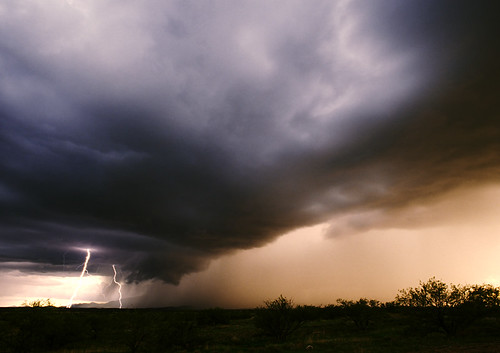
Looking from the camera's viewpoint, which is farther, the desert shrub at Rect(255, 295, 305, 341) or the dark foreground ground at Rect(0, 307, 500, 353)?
the desert shrub at Rect(255, 295, 305, 341)

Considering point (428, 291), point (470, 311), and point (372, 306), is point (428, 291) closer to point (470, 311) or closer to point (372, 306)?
point (470, 311)

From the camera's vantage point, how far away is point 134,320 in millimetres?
31297

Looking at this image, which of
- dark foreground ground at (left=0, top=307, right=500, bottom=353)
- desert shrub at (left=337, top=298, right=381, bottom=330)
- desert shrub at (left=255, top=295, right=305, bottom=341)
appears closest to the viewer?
dark foreground ground at (left=0, top=307, right=500, bottom=353)

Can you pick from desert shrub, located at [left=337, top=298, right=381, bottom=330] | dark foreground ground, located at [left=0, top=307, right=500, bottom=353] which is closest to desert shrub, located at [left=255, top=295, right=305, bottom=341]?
dark foreground ground, located at [left=0, top=307, right=500, bottom=353]

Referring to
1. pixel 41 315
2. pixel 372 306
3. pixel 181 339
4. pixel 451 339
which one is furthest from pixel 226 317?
pixel 451 339

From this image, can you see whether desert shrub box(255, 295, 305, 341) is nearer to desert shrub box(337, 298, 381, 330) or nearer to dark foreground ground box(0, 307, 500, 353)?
dark foreground ground box(0, 307, 500, 353)

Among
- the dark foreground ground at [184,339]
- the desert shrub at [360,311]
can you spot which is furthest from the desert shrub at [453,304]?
the desert shrub at [360,311]

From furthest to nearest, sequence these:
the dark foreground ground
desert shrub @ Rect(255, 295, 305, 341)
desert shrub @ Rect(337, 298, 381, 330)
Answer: desert shrub @ Rect(337, 298, 381, 330), desert shrub @ Rect(255, 295, 305, 341), the dark foreground ground

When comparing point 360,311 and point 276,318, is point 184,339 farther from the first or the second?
point 360,311

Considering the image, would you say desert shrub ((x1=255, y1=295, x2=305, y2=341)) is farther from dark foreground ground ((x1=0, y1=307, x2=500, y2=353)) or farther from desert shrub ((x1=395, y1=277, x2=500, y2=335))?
desert shrub ((x1=395, y1=277, x2=500, y2=335))

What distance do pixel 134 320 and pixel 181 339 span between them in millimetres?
6578

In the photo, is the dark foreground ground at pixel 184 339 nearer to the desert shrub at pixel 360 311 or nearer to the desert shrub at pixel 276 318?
the desert shrub at pixel 276 318

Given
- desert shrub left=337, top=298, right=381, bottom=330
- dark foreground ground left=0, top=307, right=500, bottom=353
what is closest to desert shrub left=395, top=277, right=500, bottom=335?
dark foreground ground left=0, top=307, right=500, bottom=353

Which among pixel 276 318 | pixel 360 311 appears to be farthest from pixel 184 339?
pixel 360 311
